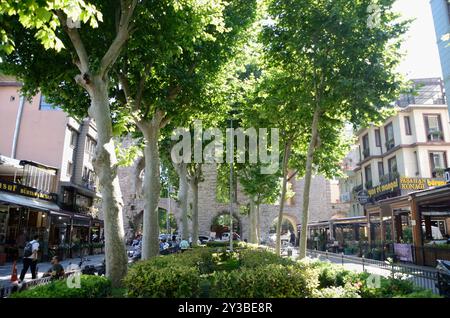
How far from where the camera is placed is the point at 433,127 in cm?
3084

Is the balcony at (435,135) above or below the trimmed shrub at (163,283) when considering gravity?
above

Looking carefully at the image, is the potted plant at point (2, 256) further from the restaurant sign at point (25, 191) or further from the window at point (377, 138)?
the window at point (377, 138)

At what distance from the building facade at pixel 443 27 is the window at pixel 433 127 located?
15.3 metres

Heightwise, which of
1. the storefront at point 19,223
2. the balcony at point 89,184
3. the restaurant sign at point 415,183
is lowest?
the storefront at point 19,223

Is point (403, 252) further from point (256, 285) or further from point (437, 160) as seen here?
point (256, 285)

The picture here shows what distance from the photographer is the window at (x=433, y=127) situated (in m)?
30.5

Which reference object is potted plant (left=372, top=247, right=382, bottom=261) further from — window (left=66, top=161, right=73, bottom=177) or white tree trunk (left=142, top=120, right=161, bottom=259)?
window (left=66, top=161, right=73, bottom=177)

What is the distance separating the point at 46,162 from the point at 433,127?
3249 cm

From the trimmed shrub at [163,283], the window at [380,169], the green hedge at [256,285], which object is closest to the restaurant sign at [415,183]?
the window at [380,169]

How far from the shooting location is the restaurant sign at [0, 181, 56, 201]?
20.9 meters

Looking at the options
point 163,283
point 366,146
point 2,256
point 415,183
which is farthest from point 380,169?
point 163,283

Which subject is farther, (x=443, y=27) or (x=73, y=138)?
(x=73, y=138)

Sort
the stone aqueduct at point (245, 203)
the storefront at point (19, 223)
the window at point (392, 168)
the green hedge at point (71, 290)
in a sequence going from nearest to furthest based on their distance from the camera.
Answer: the green hedge at point (71, 290), the storefront at point (19, 223), the window at point (392, 168), the stone aqueduct at point (245, 203)

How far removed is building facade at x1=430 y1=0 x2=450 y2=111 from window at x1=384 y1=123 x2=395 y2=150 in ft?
54.7
